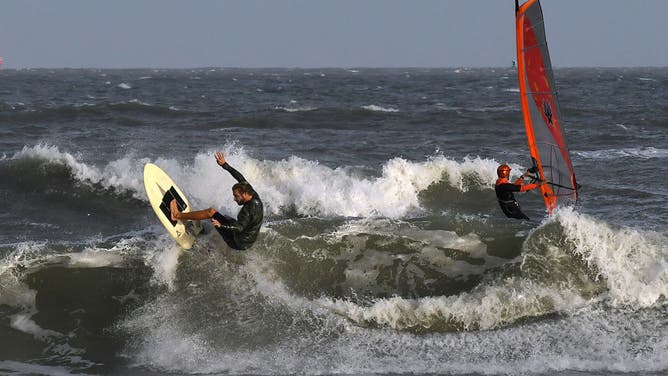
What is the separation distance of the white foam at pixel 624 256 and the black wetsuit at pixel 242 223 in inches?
134

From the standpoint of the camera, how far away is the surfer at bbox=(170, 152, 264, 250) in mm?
7781

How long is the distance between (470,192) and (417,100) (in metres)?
23.2

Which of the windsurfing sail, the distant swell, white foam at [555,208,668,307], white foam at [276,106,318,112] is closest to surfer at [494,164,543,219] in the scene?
the windsurfing sail

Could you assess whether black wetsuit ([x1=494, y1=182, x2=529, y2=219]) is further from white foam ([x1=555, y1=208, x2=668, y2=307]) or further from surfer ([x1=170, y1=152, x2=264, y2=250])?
surfer ([x1=170, y1=152, x2=264, y2=250])

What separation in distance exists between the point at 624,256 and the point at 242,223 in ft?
13.4

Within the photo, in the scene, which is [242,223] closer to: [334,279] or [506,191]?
[334,279]

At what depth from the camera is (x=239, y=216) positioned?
7.98m

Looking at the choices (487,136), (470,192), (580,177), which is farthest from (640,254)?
(487,136)

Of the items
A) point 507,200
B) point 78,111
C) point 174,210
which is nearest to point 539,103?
point 507,200

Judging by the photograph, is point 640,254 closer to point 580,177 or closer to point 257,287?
point 257,287

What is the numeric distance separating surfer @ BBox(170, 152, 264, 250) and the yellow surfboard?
0.10 m

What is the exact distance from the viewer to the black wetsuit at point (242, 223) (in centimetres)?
790

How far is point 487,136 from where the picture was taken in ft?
71.2

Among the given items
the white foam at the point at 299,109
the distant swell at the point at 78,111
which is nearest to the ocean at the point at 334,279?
the distant swell at the point at 78,111
